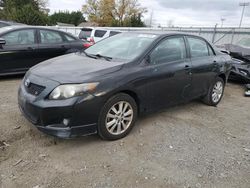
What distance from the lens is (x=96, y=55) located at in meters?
4.02

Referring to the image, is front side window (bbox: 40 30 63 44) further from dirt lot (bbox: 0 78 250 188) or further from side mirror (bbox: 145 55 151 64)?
side mirror (bbox: 145 55 151 64)

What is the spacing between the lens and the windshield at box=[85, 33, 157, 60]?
12.5ft

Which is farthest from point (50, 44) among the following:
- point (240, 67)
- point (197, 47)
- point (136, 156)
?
point (240, 67)

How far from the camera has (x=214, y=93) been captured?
5.29 metres

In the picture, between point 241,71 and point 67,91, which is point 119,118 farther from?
point 241,71

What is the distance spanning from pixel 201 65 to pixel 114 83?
2147 mm

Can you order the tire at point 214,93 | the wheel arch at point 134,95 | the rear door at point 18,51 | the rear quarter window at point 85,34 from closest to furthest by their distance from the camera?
the wheel arch at point 134,95 → the tire at point 214,93 → the rear door at point 18,51 → the rear quarter window at point 85,34

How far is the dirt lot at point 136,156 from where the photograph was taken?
265 centimetres

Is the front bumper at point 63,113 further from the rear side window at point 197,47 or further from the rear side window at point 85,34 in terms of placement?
the rear side window at point 85,34

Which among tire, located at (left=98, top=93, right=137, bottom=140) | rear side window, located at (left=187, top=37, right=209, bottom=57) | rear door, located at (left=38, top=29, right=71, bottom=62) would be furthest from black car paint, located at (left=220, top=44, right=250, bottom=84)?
tire, located at (left=98, top=93, right=137, bottom=140)

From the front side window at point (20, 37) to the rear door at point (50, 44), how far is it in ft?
0.76

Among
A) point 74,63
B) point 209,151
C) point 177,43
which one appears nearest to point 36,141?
point 74,63

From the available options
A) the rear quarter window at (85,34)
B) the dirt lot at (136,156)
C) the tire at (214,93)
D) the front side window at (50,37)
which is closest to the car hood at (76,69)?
the dirt lot at (136,156)

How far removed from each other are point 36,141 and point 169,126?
208cm
